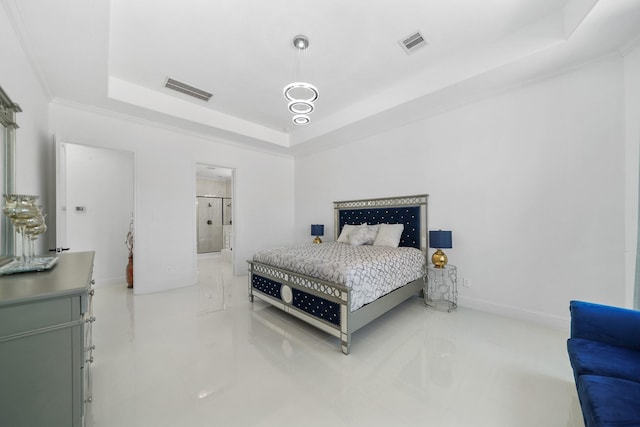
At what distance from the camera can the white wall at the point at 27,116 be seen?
1884 mm

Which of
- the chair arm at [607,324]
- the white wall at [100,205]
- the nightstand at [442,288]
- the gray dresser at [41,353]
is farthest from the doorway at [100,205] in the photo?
the chair arm at [607,324]

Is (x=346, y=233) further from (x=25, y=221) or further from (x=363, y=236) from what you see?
(x=25, y=221)

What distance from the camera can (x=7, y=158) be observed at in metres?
1.79

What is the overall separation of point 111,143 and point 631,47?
20.7 feet

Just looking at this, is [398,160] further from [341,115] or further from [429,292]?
[429,292]

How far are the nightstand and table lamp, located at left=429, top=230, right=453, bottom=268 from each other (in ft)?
0.32

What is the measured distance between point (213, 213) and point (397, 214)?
22.9ft

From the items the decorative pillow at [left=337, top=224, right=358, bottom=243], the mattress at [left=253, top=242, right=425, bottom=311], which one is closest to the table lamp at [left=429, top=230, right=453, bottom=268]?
the mattress at [left=253, top=242, right=425, bottom=311]

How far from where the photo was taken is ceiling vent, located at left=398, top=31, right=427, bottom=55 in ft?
8.63

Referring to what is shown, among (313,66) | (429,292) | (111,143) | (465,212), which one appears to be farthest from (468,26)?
(111,143)

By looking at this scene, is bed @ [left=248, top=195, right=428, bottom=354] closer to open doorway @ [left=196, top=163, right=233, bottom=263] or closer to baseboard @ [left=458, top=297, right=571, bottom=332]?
baseboard @ [left=458, top=297, right=571, bottom=332]

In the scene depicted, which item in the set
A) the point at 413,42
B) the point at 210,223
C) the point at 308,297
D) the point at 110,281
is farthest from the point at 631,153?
the point at 210,223

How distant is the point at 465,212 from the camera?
3473 mm

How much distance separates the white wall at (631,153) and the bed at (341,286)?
6.49ft
